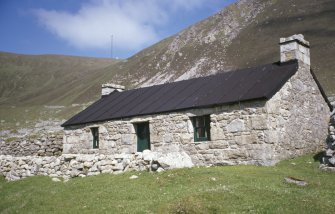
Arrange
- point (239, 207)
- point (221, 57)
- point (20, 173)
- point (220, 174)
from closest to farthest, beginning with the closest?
point (239, 207), point (220, 174), point (20, 173), point (221, 57)

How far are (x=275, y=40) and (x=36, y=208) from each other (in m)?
68.0

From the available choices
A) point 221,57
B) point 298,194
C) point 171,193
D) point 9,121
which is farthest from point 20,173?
point 221,57

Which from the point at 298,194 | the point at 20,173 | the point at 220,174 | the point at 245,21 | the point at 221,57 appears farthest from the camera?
the point at 245,21

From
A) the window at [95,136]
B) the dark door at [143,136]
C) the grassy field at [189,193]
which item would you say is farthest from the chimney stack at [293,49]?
the window at [95,136]

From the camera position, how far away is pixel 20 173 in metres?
18.4

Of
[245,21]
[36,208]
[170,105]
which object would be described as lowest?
[36,208]

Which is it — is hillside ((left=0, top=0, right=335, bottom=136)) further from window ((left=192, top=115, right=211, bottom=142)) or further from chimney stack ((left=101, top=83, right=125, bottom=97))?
window ((left=192, top=115, right=211, bottom=142))

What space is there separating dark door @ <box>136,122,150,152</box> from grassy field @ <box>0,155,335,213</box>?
4716 mm

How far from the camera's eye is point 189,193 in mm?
10086

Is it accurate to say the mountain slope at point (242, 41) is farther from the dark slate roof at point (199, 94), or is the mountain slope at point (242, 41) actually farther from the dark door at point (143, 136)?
the dark door at point (143, 136)

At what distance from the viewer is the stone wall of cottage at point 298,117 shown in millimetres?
15484

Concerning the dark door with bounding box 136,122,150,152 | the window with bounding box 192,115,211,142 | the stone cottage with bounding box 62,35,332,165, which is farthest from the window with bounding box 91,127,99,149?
the window with bounding box 192,115,211,142

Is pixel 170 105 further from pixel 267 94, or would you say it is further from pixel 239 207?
pixel 239 207

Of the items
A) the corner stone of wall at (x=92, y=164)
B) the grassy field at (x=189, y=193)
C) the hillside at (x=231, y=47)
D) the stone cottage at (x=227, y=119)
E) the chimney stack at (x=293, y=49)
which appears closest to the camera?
the grassy field at (x=189, y=193)
